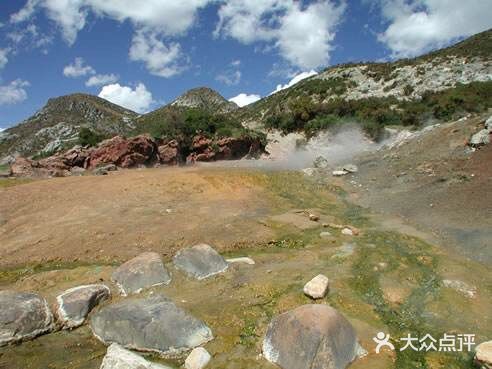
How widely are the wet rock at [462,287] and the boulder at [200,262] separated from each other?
5211mm

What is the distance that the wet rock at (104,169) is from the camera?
84.0 feet

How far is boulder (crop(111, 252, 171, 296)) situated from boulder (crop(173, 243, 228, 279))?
0.50m

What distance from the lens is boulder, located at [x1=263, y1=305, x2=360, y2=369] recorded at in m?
6.51

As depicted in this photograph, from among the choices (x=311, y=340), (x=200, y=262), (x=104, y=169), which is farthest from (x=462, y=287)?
(x=104, y=169)

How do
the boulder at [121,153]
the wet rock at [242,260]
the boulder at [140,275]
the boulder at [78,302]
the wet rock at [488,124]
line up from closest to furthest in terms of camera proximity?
1. the boulder at [78,302]
2. the boulder at [140,275]
3. the wet rock at [242,260]
4. the wet rock at [488,124]
5. the boulder at [121,153]

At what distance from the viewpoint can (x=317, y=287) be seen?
8797mm

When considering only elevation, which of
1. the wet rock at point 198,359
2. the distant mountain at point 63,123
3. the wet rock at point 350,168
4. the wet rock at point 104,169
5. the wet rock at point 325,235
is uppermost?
the distant mountain at point 63,123

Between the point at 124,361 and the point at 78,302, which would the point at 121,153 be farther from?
the point at 124,361

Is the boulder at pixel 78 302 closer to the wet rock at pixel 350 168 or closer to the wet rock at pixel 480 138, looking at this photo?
the wet rock at pixel 350 168

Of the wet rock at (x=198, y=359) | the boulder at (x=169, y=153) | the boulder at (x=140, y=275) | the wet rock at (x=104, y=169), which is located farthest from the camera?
the boulder at (x=169, y=153)

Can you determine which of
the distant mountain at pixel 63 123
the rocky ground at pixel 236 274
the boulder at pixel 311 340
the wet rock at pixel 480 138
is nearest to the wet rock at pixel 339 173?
the wet rock at pixel 480 138

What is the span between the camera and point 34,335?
7957 mm

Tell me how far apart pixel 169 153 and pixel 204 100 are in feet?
269

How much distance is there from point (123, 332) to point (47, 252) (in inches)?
225
